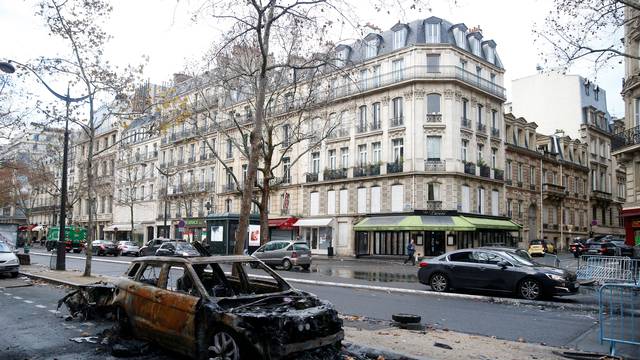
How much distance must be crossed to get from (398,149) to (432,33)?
9.51m

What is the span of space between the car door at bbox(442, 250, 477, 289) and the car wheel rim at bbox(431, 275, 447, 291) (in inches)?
10.8

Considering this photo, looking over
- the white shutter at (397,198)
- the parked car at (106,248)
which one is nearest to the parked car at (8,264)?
the parked car at (106,248)

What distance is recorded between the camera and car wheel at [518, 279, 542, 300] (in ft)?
43.3

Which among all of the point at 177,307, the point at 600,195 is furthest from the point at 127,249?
the point at 600,195

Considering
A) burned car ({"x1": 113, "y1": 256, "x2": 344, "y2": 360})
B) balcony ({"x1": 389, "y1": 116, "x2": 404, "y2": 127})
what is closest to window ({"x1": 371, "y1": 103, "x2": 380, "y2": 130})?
balcony ({"x1": 389, "y1": 116, "x2": 404, "y2": 127})

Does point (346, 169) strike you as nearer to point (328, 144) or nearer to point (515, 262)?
point (328, 144)

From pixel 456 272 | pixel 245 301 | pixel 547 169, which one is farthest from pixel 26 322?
pixel 547 169

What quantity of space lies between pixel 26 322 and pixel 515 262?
11773mm

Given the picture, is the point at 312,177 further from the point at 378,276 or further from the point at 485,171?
the point at 378,276

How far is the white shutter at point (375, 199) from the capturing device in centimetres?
3975

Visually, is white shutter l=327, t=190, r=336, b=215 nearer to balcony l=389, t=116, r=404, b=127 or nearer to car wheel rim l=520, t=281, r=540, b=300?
balcony l=389, t=116, r=404, b=127

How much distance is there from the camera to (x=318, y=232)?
43750mm

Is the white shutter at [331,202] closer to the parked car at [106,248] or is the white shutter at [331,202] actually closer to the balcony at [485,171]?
the balcony at [485,171]

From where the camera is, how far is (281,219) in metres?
46.2
